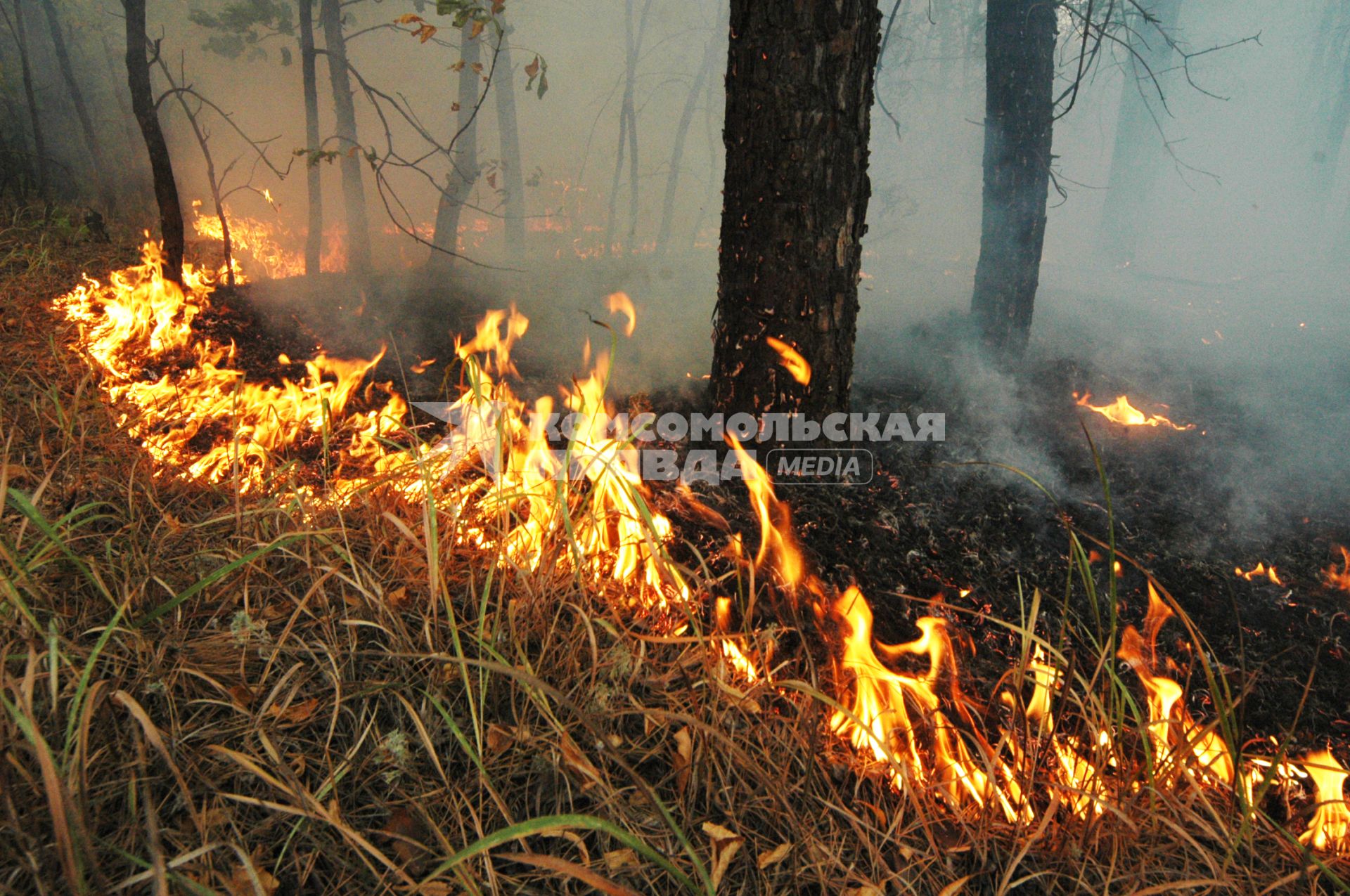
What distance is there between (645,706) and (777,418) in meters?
1.35

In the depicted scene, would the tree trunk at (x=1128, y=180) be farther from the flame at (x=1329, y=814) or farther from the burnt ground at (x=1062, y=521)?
the flame at (x=1329, y=814)

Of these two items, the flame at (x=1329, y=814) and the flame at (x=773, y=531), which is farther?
the flame at (x=773, y=531)

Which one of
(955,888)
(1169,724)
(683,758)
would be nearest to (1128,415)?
(1169,724)

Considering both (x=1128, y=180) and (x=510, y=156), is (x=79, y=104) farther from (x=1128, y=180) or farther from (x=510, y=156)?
(x=1128, y=180)

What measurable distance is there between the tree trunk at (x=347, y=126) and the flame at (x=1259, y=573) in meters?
6.52

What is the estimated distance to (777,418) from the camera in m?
2.61

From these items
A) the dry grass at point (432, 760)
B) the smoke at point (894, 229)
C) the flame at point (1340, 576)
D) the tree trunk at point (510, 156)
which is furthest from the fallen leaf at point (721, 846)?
the tree trunk at point (510, 156)

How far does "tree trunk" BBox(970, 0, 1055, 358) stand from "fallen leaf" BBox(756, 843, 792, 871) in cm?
358

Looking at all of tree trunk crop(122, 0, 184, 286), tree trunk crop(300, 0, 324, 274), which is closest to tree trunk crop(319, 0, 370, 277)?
tree trunk crop(300, 0, 324, 274)

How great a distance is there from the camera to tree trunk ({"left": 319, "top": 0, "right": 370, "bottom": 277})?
21.3ft

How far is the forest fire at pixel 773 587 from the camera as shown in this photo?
4.83ft

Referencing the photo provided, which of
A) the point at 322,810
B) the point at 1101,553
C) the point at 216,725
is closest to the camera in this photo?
the point at 322,810

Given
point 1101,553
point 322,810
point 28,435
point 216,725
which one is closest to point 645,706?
point 322,810

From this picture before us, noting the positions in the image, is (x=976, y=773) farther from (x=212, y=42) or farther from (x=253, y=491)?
(x=212, y=42)
